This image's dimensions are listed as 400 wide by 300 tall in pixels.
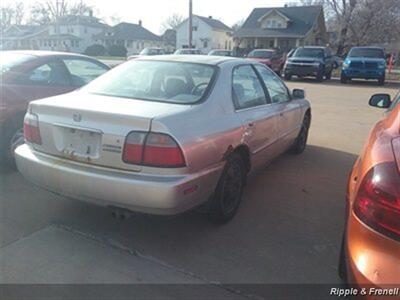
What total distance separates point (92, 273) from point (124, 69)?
2.19 meters

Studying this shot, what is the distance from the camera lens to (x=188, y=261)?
3.24m

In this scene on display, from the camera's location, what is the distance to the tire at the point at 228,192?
3.70m

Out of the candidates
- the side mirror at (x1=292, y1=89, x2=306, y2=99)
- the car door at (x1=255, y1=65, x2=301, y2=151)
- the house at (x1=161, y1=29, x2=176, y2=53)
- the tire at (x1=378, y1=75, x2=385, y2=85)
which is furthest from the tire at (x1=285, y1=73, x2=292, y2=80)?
the house at (x1=161, y1=29, x2=176, y2=53)

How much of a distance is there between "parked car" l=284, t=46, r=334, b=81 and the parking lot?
18.0 metres

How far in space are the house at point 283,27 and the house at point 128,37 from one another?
27.4m

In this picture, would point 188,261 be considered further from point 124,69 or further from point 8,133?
point 8,133

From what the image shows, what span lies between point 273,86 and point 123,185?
277 cm

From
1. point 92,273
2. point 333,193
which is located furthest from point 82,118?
point 333,193

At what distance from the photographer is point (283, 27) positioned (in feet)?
174

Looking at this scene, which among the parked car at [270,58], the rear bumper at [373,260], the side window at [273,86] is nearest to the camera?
the rear bumper at [373,260]

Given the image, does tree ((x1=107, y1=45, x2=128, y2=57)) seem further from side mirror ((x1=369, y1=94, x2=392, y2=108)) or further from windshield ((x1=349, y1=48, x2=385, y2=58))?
side mirror ((x1=369, y1=94, x2=392, y2=108))

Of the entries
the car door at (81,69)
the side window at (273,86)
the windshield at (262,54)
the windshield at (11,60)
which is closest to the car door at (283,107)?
the side window at (273,86)

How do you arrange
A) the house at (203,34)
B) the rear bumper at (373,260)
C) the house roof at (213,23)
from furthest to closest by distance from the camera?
1. the house roof at (213,23)
2. the house at (203,34)
3. the rear bumper at (373,260)

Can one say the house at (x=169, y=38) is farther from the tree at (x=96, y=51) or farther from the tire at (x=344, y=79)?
the tire at (x=344, y=79)
